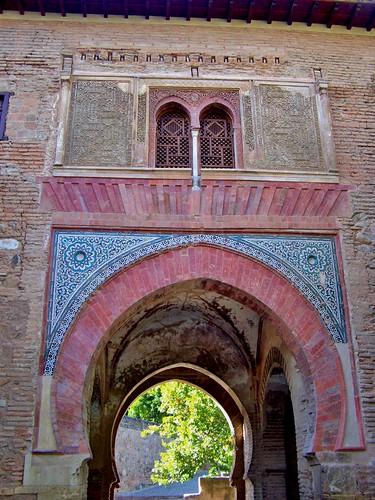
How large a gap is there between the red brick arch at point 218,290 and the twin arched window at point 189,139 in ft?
4.02

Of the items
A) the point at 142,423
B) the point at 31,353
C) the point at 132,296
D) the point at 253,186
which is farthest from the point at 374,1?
the point at 142,423

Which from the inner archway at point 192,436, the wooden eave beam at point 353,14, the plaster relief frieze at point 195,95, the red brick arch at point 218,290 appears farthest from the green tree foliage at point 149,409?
the wooden eave beam at point 353,14

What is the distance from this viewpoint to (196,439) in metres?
14.5

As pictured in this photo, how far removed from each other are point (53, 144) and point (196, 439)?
10.0 metres

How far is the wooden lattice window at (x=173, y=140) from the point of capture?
6.91m

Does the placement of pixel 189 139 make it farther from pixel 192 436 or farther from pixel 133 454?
pixel 133 454

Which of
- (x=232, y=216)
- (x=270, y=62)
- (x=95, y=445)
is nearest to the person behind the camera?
(x=232, y=216)

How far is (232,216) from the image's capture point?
648cm

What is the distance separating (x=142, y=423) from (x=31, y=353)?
56.4 ft

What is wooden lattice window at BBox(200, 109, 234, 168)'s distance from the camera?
6980mm

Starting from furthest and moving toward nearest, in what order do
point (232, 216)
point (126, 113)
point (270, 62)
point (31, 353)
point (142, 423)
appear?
point (142, 423) < point (270, 62) < point (126, 113) < point (232, 216) < point (31, 353)

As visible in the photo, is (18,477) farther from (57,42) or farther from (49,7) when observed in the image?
(49,7)

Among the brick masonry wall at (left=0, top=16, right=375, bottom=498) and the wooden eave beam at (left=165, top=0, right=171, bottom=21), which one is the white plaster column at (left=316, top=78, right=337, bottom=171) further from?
the wooden eave beam at (left=165, top=0, right=171, bottom=21)

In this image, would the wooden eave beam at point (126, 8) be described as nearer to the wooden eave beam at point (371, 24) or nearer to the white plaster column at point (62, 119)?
the white plaster column at point (62, 119)
